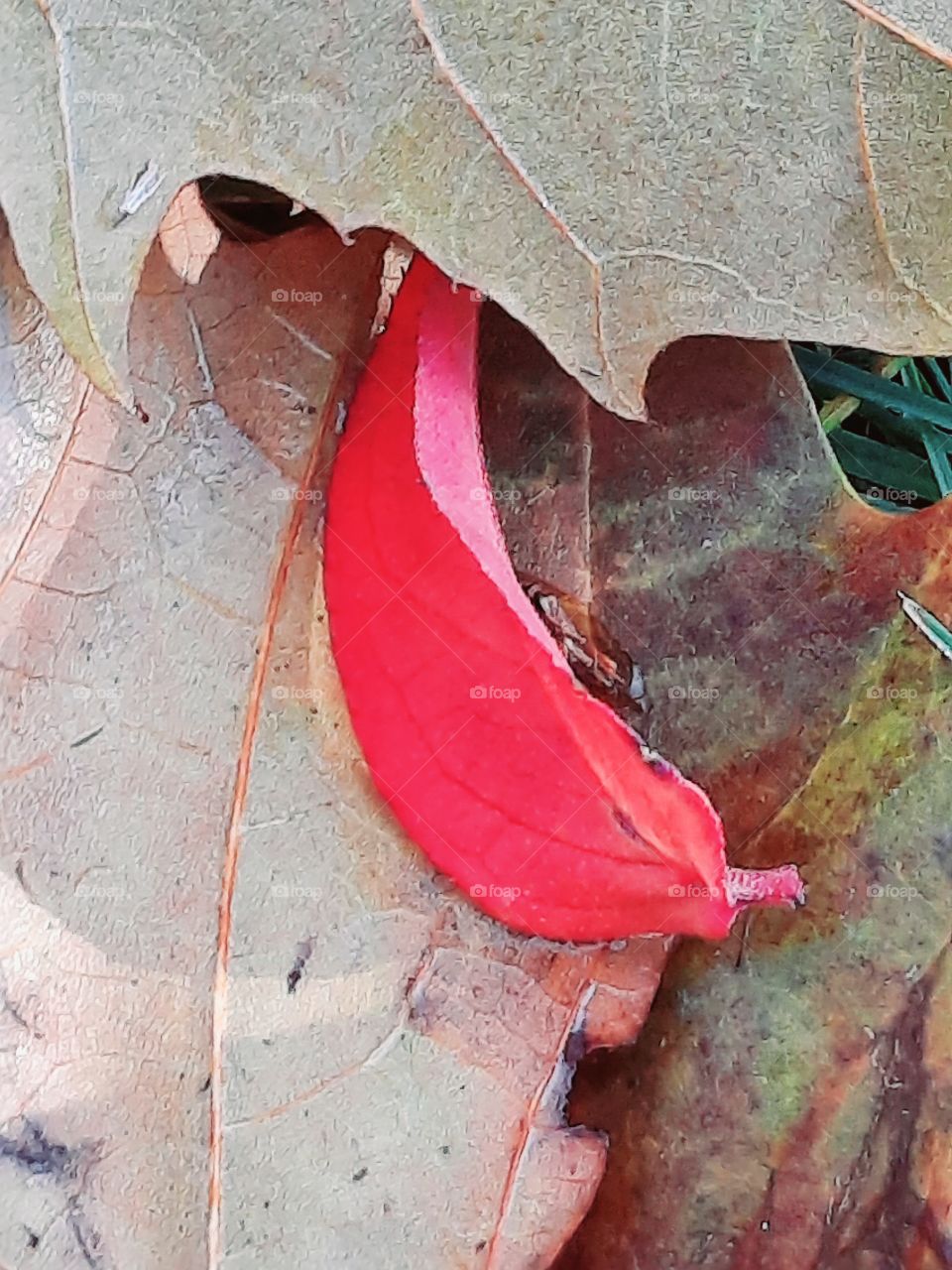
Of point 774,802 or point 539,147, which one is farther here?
point 774,802

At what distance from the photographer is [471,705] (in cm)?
88

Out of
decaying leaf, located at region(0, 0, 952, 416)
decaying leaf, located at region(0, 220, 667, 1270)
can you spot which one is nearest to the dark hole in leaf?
decaying leaf, located at region(0, 220, 667, 1270)

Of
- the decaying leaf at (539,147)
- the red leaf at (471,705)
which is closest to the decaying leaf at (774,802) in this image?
the red leaf at (471,705)

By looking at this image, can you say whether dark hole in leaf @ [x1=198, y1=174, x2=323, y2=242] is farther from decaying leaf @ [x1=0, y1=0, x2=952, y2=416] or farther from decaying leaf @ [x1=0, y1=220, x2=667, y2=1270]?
decaying leaf @ [x1=0, y1=0, x2=952, y2=416]

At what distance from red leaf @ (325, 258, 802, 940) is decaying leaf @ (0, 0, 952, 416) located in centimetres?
11

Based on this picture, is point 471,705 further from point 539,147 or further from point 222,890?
point 539,147

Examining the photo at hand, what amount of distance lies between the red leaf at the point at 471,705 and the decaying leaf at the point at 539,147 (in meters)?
0.11

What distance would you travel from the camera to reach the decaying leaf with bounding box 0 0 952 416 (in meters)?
0.79

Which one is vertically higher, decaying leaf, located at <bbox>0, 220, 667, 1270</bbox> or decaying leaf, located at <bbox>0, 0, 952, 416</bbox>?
decaying leaf, located at <bbox>0, 0, 952, 416</bbox>

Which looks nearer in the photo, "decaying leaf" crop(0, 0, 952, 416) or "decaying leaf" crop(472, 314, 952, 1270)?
"decaying leaf" crop(0, 0, 952, 416)

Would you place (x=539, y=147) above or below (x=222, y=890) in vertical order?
above

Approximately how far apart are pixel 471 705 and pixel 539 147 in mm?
346

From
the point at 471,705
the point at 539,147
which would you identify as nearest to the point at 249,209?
the point at 539,147

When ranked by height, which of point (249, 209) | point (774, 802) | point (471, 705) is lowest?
point (774, 802)
